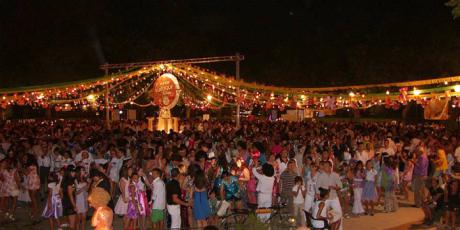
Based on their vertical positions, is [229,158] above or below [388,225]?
above

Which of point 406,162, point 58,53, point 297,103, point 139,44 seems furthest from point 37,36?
point 406,162

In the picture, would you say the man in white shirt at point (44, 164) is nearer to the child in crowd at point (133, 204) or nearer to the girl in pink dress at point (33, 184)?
the girl in pink dress at point (33, 184)

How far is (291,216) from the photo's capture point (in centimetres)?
1059

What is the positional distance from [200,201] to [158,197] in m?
0.76

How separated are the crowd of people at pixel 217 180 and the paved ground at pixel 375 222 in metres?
0.23

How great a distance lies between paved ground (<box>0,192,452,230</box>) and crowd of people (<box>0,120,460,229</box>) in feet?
0.76

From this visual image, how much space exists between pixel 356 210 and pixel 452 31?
18313 millimetres

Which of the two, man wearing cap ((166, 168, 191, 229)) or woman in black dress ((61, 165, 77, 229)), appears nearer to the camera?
man wearing cap ((166, 168, 191, 229))

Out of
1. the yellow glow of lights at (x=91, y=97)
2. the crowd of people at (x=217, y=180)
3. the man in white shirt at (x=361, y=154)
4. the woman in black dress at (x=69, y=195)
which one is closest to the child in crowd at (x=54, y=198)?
the crowd of people at (x=217, y=180)

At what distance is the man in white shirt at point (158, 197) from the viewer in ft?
31.1

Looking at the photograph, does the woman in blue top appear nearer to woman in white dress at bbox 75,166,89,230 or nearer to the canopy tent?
woman in white dress at bbox 75,166,89,230

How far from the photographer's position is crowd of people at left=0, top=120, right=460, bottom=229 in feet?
31.3

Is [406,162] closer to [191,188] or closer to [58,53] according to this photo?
[191,188]

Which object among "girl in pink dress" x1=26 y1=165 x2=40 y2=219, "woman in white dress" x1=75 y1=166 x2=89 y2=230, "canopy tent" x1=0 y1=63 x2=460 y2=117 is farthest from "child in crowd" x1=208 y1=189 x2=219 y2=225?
"canopy tent" x1=0 y1=63 x2=460 y2=117
